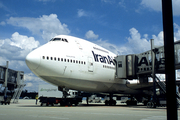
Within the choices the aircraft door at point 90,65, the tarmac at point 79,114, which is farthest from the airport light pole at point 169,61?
the aircraft door at point 90,65

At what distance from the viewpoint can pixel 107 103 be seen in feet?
98.7

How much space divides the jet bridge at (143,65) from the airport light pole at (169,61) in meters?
19.3

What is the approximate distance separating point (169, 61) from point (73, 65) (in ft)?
59.0

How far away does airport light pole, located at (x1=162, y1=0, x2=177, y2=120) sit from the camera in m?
4.16

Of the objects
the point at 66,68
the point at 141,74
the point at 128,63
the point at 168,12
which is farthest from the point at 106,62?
the point at 168,12

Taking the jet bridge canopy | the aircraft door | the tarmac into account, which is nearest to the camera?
the tarmac

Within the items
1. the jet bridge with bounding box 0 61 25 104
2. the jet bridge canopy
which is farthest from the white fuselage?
the jet bridge with bounding box 0 61 25 104

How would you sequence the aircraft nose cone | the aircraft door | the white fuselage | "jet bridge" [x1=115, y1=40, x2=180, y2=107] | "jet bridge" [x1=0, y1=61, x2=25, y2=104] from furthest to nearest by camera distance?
1. "jet bridge" [x1=0, y1=61, x2=25, y2=104]
2. the aircraft door
3. "jet bridge" [x1=115, y1=40, x2=180, y2=107]
4. the white fuselage
5. the aircraft nose cone

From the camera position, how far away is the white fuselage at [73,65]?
2020 centimetres

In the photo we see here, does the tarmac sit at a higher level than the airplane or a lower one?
lower

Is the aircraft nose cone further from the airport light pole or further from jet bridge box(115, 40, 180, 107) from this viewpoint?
the airport light pole

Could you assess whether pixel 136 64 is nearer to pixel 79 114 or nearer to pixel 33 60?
pixel 33 60

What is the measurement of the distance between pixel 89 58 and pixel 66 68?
3.62 metres

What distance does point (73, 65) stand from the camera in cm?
2184
